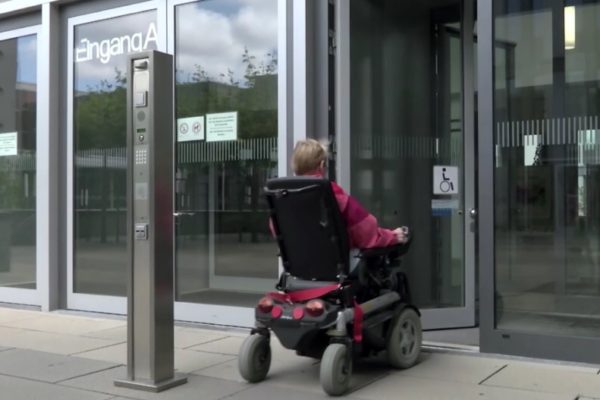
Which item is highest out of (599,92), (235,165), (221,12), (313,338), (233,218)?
(221,12)

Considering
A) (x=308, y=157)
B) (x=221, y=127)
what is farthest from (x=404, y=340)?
(x=221, y=127)

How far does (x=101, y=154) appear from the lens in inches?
333

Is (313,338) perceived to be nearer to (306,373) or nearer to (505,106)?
(306,373)

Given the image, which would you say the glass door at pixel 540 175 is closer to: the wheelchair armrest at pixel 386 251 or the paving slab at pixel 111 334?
the wheelchair armrest at pixel 386 251

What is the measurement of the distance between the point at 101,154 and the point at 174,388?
13.0 ft

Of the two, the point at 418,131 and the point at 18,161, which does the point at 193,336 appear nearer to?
the point at 418,131

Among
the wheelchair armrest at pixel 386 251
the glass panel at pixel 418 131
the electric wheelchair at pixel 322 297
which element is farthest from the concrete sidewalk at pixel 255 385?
the glass panel at pixel 418 131

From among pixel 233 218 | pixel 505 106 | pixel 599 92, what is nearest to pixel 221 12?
pixel 233 218

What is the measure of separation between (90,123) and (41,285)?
2.02 meters

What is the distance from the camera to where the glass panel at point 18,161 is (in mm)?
8992

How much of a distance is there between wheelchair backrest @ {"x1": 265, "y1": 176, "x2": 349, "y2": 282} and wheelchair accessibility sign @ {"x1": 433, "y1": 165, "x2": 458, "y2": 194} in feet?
8.14

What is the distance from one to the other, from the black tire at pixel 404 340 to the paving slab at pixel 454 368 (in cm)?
9

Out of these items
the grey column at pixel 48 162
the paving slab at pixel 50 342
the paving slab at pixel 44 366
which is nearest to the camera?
the paving slab at pixel 44 366

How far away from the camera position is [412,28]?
24.6ft
